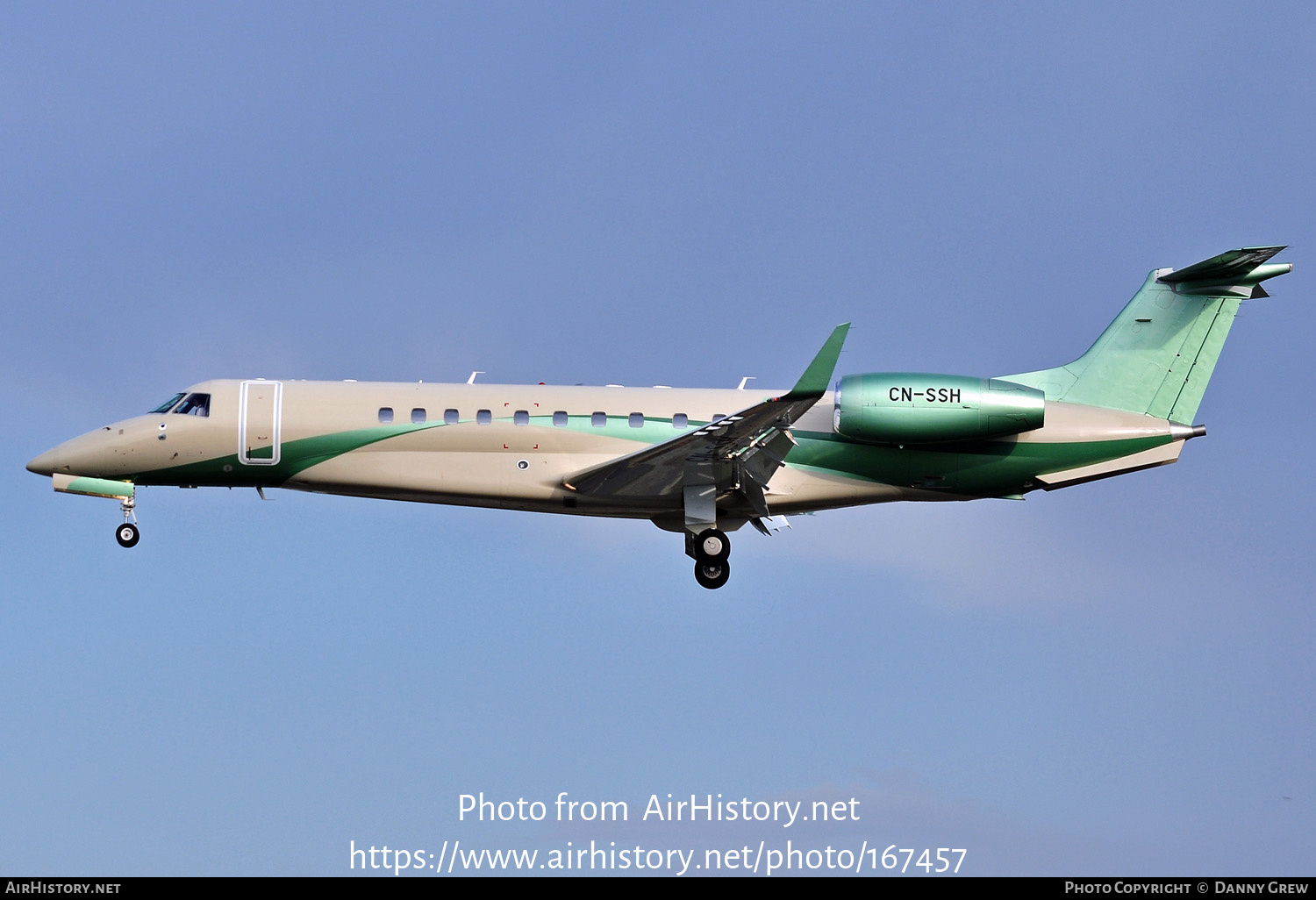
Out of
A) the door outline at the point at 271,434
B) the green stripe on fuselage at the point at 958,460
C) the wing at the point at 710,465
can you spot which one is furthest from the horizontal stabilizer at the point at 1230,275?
the door outline at the point at 271,434

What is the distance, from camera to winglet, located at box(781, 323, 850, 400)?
63.6ft

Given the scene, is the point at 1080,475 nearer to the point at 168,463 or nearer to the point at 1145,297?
the point at 1145,297

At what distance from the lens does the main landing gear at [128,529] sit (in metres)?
23.7

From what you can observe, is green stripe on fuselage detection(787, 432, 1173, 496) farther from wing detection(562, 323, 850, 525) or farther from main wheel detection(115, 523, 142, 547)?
main wheel detection(115, 523, 142, 547)

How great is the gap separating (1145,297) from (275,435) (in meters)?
15.4

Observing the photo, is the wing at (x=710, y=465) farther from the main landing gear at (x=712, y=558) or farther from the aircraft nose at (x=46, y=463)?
the aircraft nose at (x=46, y=463)

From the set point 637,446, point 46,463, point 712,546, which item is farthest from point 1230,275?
point 46,463

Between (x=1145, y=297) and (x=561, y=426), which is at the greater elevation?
(x=1145, y=297)

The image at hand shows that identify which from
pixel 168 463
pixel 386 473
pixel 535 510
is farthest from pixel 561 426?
pixel 168 463

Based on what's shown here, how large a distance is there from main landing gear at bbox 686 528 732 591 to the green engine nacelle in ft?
9.24

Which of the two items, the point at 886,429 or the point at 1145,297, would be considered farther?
the point at 1145,297

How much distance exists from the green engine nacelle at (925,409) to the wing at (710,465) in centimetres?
122

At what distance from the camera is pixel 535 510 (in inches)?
925

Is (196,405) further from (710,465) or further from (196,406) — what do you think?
(710,465)
